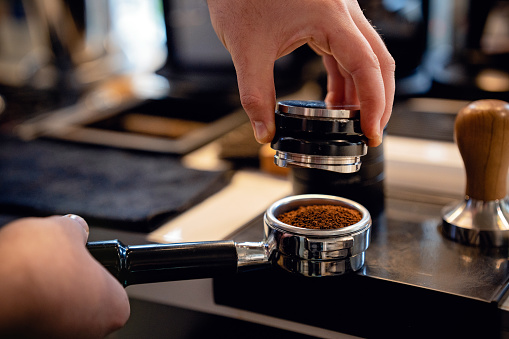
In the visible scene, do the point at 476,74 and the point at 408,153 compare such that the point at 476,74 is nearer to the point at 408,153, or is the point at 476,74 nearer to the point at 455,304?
the point at 408,153

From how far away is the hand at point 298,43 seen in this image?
53cm

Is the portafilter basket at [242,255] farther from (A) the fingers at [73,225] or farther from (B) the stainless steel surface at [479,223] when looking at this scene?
(B) the stainless steel surface at [479,223]

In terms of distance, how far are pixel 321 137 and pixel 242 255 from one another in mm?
141

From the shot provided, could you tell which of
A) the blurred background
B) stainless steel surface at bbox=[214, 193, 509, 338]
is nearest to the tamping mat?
the blurred background

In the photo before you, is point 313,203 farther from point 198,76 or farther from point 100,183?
point 198,76

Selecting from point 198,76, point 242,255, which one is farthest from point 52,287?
point 198,76

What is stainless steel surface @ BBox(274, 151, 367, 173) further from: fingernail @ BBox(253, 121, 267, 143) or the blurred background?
the blurred background

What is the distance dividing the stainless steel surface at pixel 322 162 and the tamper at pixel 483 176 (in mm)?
167

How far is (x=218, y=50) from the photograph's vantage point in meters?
1.48

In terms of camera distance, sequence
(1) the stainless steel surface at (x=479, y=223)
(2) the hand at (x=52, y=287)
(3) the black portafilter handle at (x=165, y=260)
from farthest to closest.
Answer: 1. (1) the stainless steel surface at (x=479, y=223)
2. (3) the black portafilter handle at (x=165, y=260)
3. (2) the hand at (x=52, y=287)

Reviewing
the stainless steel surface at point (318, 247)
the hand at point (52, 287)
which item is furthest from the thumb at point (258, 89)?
the hand at point (52, 287)

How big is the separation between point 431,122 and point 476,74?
0.57 feet

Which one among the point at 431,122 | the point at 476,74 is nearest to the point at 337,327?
the point at 431,122

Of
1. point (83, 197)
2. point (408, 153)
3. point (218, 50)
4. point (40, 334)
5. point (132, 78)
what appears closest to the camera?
point (40, 334)
